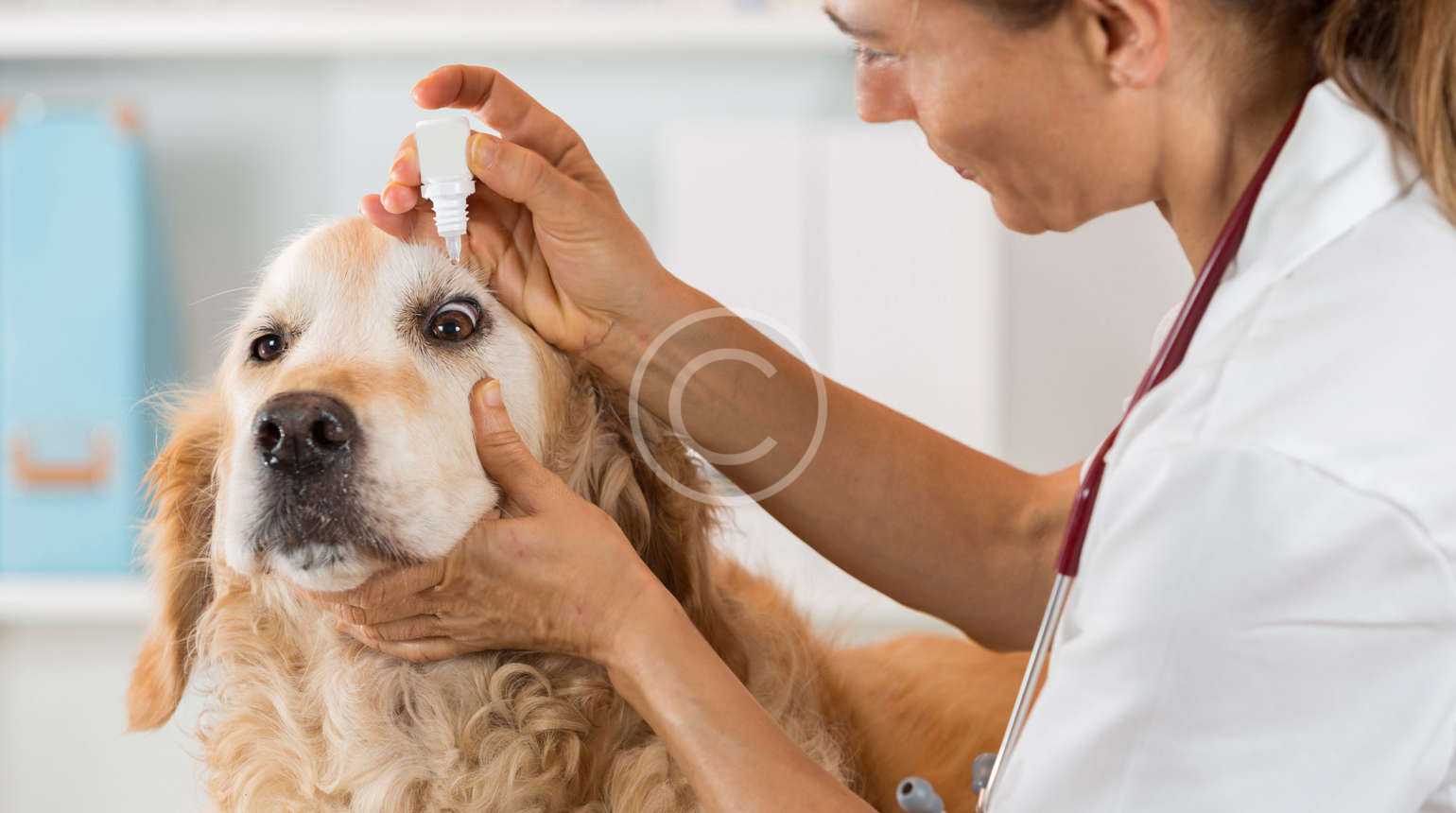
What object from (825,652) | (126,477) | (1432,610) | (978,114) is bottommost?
(126,477)

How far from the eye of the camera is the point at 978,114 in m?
0.92

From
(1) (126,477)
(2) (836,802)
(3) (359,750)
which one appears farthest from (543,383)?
(1) (126,477)

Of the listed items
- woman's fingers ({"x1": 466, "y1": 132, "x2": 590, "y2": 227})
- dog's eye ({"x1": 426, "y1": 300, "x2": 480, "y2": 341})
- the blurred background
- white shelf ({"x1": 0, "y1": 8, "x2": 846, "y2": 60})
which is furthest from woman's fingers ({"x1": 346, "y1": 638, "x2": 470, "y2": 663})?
white shelf ({"x1": 0, "y1": 8, "x2": 846, "y2": 60})

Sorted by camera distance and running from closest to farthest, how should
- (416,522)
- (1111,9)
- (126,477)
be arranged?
(1111,9)
(416,522)
(126,477)

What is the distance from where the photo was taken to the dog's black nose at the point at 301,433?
3.00ft

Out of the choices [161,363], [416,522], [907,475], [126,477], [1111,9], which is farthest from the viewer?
[161,363]

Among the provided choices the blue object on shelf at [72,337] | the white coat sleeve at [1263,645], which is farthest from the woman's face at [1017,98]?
the blue object on shelf at [72,337]

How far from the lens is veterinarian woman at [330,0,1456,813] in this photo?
2.42 ft

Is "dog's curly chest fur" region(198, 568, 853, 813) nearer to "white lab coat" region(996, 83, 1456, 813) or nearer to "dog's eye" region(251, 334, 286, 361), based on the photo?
"dog's eye" region(251, 334, 286, 361)

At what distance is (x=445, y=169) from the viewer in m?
1.02

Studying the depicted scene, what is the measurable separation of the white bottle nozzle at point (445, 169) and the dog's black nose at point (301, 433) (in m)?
0.21

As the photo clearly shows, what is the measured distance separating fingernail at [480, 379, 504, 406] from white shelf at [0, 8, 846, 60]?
1301 mm

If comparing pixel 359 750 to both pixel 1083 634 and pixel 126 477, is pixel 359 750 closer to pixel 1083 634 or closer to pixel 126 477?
pixel 1083 634

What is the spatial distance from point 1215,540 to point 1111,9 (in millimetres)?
366
